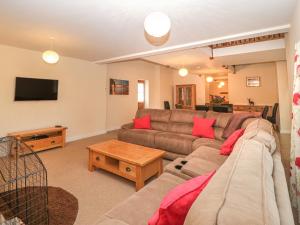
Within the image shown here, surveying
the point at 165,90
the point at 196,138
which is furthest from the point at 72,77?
the point at 165,90

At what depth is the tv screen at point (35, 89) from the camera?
3901 mm

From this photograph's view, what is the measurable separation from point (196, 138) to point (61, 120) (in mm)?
3674

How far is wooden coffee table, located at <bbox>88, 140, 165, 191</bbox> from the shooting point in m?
2.29

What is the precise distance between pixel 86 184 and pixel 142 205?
5.08ft

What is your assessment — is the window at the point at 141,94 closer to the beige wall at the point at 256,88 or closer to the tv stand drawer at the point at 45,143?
the beige wall at the point at 256,88

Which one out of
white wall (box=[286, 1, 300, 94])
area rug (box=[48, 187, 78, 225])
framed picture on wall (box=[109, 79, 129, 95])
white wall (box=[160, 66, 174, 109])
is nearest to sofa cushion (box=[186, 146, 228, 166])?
area rug (box=[48, 187, 78, 225])

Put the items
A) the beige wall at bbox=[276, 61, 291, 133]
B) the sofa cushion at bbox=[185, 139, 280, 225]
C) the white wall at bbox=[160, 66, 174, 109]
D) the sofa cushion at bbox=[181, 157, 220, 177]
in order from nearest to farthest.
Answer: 1. the sofa cushion at bbox=[185, 139, 280, 225]
2. the sofa cushion at bbox=[181, 157, 220, 177]
3. the beige wall at bbox=[276, 61, 291, 133]
4. the white wall at bbox=[160, 66, 174, 109]

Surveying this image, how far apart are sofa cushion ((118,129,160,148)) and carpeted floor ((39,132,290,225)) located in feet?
3.10

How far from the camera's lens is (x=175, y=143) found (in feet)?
10.6

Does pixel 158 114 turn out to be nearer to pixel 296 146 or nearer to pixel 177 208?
pixel 296 146

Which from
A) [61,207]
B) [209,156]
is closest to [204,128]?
[209,156]

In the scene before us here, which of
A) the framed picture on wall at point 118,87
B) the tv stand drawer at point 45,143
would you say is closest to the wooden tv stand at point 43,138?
the tv stand drawer at point 45,143

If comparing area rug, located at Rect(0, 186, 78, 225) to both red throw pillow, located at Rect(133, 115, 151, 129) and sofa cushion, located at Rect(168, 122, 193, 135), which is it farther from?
sofa cushion, located at Rect(168, 122, 193, 135)

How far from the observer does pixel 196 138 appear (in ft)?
10.8
